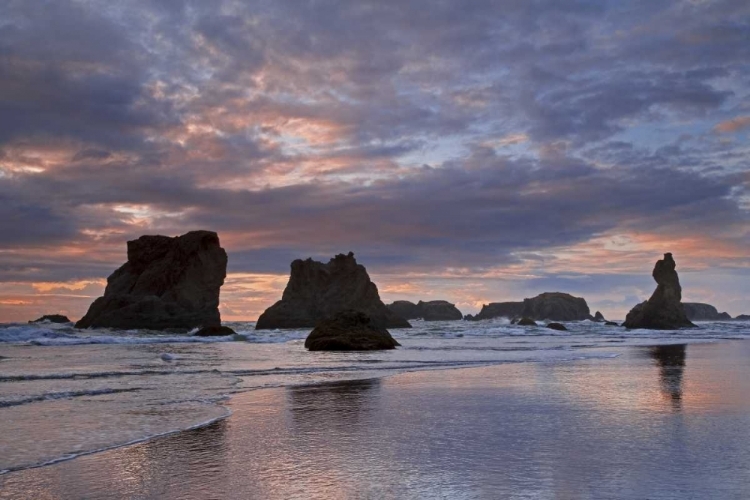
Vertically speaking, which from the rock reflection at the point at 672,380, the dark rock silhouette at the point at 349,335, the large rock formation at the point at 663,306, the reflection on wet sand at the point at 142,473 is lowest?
the reflection on wet sand at the point at 142,473

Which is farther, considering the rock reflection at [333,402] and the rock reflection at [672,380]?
the rock reflection at [672,380]

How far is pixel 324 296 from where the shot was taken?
4250 inches

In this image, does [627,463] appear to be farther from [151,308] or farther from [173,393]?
[151,308]

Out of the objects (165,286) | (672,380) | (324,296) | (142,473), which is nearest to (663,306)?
(324,296)

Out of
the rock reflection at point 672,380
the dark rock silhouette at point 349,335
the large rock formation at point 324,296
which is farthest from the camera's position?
the large rock formation at point 324,296

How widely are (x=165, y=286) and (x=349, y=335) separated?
52.0 meters

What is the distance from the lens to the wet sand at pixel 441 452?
17.9ft

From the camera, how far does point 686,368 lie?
19359 mm

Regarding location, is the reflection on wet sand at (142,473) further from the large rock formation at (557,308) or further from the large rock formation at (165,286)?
the large rock formation at (557,308)

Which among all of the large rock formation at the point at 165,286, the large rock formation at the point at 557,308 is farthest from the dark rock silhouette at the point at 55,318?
the large rock formation at the point at 557,308

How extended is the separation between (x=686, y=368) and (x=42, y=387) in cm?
1818

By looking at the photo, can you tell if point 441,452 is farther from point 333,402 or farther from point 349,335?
point 349,335

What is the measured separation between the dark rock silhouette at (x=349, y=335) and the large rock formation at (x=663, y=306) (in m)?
73.8

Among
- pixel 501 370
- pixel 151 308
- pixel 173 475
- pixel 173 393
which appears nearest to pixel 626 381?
pixel 501 370
